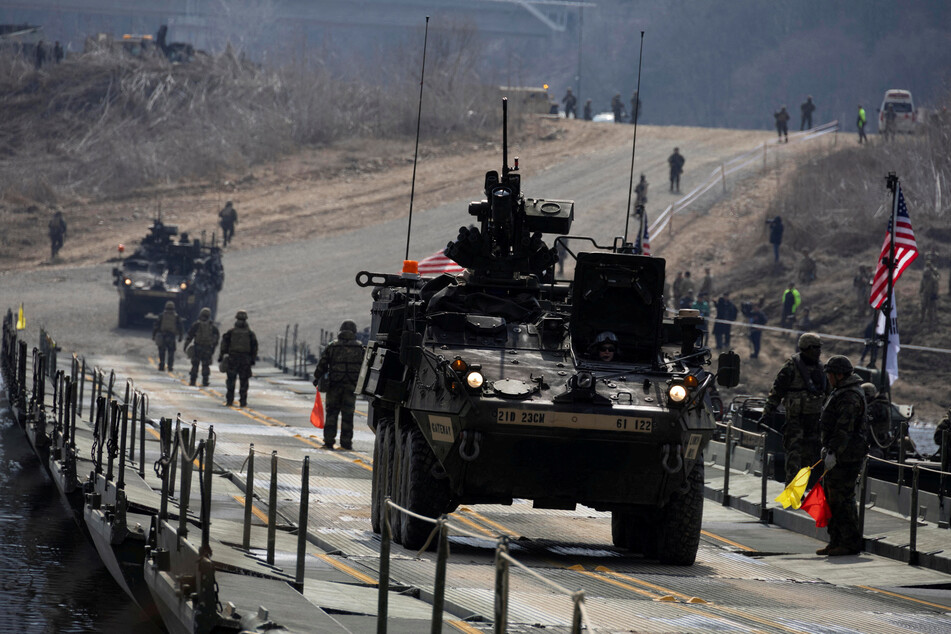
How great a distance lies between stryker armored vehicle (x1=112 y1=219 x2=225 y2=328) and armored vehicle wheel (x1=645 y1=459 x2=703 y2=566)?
109 ft

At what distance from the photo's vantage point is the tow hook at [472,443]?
12961 mm

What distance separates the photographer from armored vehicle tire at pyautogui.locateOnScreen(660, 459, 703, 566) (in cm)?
1350

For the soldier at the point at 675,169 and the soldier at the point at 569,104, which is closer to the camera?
the soldier at the point at 675,169

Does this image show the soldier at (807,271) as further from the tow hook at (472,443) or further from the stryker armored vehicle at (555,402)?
the tow hook at (472,443)

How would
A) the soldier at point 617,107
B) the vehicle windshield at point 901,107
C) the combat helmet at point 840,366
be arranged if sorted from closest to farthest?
1. the combat helmet at point 840,366
2. the vehicle windshield at point 901,107
3. the soldier at point 617,107

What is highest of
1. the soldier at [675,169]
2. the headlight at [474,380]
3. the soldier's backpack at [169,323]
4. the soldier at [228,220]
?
the soldier at [675,169]

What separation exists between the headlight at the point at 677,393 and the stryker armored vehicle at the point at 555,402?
0.01 m

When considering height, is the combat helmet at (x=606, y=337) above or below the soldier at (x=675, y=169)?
below

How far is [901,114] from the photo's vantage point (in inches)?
2835

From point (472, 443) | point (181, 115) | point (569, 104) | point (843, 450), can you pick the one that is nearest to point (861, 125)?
point (569, 104)

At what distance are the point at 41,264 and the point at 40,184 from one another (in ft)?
36.3

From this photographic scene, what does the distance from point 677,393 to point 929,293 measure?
33750 millimetres

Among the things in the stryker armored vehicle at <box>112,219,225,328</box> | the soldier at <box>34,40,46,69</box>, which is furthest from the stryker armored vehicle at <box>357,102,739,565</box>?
the soldier at <box>34,40,46,69</box>

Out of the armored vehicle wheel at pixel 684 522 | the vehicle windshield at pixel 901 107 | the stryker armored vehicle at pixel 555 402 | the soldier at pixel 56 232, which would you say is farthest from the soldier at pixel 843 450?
the vehicle windshield at pixel 901 107
